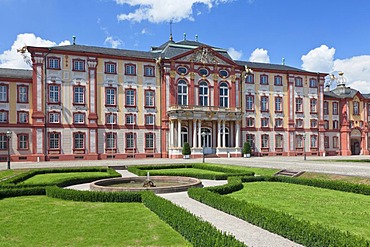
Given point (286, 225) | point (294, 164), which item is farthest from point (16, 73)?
point (286, 225)

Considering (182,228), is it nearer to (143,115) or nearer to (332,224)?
(332,224)

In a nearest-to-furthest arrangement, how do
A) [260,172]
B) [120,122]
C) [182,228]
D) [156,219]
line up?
[182,228] → [156,219] → [260,172] → [120,122]

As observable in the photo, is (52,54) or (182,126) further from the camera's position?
(182,126)

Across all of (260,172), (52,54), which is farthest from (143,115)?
(260,172)

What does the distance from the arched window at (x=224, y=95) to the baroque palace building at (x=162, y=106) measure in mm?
144

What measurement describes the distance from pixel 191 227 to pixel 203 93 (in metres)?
42.3

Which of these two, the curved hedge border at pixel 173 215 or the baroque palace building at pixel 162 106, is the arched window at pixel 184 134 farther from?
the curved hedge border at pixel 173 215

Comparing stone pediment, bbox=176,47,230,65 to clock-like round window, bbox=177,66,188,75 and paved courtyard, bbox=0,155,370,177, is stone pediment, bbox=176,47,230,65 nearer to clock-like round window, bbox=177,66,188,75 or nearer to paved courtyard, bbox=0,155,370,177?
clock-like round window, bbox=177,66,188,75

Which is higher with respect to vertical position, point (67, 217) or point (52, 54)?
point (52, 54)

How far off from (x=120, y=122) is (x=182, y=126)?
8358mm

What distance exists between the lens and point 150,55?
1954 inches

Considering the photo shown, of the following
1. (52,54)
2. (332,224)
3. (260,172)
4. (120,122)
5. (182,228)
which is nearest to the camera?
(182,228)

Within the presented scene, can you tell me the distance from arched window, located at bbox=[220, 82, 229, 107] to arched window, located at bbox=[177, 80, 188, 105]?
5369mm

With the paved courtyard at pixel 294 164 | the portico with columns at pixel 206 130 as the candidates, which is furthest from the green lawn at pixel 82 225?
the portico with columns at pixel 206 130
